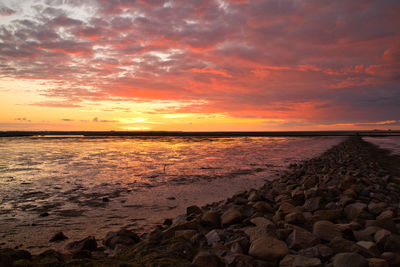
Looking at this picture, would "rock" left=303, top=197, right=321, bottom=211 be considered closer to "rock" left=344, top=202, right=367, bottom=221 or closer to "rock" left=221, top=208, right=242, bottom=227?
"rock" left=344, top=202, right=367, bottom=221

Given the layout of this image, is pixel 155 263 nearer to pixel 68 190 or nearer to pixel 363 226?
pixel 363 226

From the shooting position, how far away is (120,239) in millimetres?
5176

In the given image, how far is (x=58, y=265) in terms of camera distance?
3.59 metres

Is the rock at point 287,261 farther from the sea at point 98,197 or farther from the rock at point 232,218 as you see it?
the sea at point 98,197

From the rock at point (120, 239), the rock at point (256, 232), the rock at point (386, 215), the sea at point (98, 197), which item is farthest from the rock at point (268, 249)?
the sea at point (98, 197)

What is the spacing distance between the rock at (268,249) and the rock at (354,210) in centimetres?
248

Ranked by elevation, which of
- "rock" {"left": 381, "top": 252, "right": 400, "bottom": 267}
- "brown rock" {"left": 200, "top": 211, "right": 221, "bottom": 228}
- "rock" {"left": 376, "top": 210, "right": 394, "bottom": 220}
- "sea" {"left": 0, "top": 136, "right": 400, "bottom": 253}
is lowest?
"sea" {"left": 0, "top": 136, "right": 400, "bottom": 253}

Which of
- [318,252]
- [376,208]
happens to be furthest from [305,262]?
[376,208]

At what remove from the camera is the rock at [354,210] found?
523cm

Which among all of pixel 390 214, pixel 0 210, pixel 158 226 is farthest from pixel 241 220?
pixel 0 210

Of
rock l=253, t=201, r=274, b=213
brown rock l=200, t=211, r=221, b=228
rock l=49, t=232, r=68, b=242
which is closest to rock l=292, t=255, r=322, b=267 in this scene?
brown rock l=200, t=211, r=221, b=228

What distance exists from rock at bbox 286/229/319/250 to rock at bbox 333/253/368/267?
25.8 inches

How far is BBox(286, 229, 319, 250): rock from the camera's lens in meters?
3.92

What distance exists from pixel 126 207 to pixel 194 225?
394 cm
